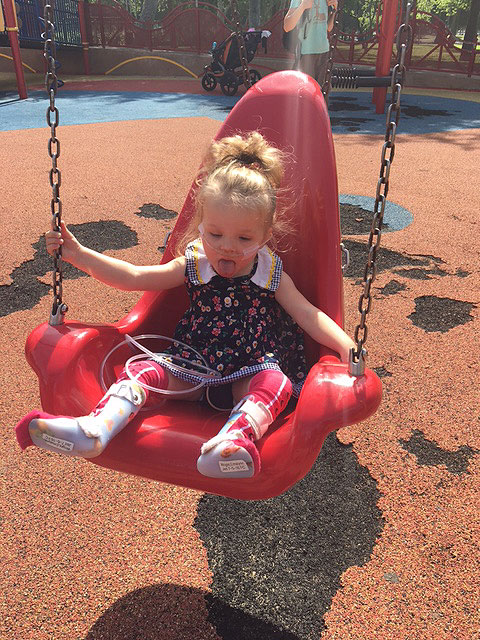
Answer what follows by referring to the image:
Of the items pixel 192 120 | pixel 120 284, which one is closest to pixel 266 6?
pixel 192 120

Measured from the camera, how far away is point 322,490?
75.9 inches

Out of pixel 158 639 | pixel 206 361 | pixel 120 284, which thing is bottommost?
pixel 158 639

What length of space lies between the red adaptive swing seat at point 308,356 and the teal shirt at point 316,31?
4051 millimetres

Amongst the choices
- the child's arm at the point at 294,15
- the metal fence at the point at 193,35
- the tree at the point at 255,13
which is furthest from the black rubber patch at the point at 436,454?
the tree at the point at 255,13

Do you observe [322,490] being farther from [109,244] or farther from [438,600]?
[109,244]

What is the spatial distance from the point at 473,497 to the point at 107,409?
4.06 ft

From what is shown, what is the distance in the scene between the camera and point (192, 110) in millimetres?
9344

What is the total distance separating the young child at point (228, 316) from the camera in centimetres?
133

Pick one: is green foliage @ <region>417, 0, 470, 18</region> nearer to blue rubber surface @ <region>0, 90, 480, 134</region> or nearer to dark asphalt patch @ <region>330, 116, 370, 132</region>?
blue rubber surface @ <region>0, 90, 480, 134</region>

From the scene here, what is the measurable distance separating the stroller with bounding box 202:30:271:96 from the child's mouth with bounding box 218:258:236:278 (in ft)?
28.9

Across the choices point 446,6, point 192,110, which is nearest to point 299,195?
point 192,110

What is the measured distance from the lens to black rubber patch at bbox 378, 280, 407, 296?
10.8ft

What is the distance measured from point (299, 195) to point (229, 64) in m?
9.15

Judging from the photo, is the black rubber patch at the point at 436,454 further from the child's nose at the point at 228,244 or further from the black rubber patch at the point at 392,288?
the black rubber patch at the point at 392,288
